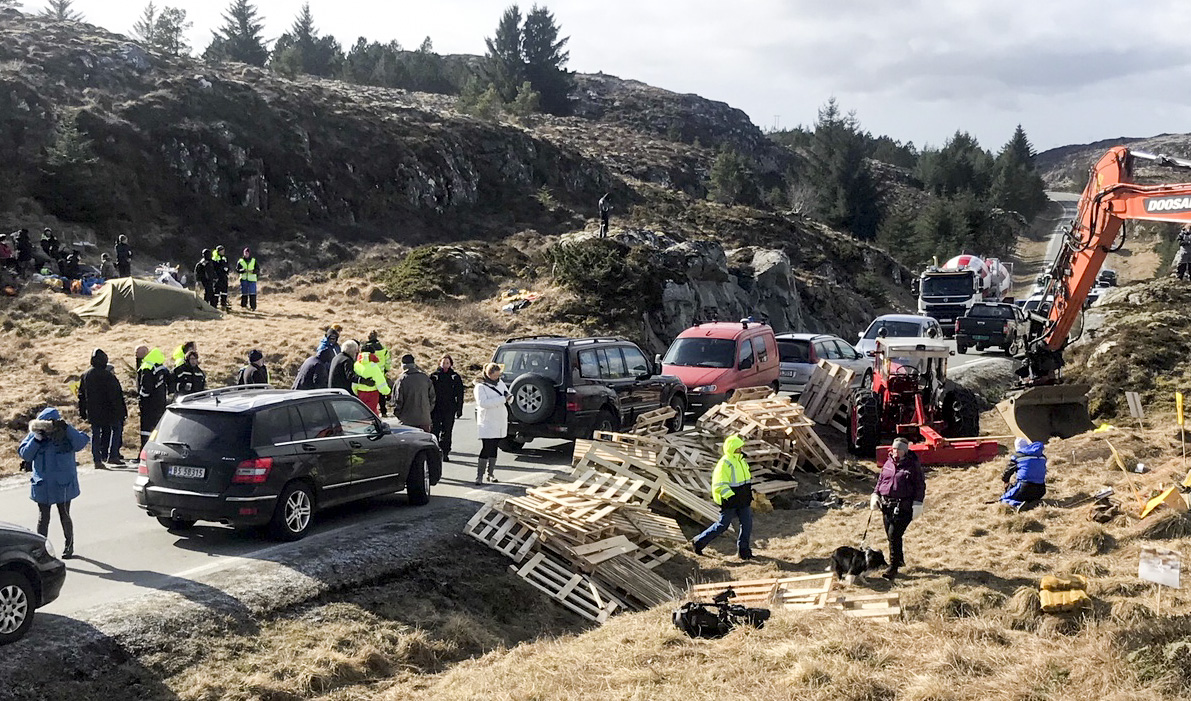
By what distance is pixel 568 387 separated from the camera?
14797 mm

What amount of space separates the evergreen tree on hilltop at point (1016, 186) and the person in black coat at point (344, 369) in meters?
80.7

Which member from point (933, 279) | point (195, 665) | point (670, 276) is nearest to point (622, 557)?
point (195, 665)

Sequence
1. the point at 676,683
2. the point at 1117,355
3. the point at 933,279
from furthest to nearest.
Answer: the point at 933,279 → the point at 1117,355 → the point at 676,683

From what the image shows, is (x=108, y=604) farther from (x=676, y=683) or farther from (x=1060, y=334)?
(x=1060, y=334)

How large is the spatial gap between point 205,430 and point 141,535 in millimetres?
1630

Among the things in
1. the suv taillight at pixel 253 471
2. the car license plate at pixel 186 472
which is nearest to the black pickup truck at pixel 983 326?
the suv taillight at pixel 253 471

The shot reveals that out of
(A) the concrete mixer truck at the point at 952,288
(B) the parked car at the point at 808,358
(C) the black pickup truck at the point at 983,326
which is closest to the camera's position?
(B) the parked car at the point at 808,358

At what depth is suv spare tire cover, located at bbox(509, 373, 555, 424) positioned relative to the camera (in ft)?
48.2

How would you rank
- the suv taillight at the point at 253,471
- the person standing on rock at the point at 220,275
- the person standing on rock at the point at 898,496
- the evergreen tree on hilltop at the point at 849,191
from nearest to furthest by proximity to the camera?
the suv taillight at the point at 253,471, the person standing on rock at the point at 898,496, the person standing on rock at the point at 220,275, the evergreen tree on hilltop at the point at 849,191

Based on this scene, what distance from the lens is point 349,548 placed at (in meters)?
9.93

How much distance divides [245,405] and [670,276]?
25876 millimetres

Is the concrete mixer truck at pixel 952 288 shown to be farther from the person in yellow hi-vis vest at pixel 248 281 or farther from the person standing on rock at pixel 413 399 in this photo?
the person standing on rock at pixel 413 399

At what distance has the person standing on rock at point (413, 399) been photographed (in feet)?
44.2

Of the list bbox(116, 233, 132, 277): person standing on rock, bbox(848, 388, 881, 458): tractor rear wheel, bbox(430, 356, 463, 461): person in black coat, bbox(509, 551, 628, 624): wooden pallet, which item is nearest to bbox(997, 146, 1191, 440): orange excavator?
bbox(848, 388, 881, 458): tractor rear wheel
